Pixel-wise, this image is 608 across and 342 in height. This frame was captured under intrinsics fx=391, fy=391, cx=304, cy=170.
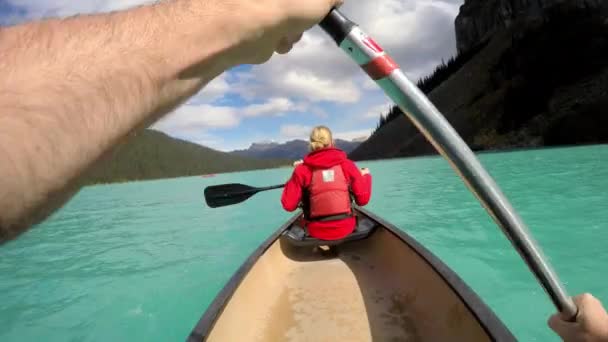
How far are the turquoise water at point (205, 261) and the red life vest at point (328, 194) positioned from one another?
9.93 feet

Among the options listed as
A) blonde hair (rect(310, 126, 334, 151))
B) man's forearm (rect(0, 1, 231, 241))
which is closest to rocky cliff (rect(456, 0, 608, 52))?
blonde hair (rect(310, 126, 334, 151))

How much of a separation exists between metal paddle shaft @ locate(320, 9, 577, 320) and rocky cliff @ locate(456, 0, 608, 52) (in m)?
94.2

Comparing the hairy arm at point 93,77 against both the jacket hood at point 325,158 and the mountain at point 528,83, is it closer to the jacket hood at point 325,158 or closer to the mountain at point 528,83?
the jacket hood at point 325,158

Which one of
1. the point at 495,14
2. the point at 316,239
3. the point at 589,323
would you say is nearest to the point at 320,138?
the point at 316,239

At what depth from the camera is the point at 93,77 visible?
0.86 m

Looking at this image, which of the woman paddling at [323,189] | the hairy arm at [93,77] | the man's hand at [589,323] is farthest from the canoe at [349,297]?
the hairy arm at [93,77]

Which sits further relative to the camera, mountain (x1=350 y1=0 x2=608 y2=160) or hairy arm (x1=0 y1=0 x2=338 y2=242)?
mountain (x1=350 y1=0 x2=608 y2=160)

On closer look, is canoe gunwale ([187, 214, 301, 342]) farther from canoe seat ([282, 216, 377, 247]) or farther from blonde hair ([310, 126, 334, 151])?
blonde hair ([310, 126, 334, 151])

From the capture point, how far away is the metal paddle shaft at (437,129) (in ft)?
4.42

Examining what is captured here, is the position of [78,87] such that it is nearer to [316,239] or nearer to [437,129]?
[437,129]

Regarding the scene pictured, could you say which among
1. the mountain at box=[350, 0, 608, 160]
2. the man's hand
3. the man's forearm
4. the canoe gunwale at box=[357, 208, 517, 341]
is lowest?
the canoe gunwale at box=[357, 208, 517, 341]

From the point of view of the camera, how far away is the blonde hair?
6.71 m

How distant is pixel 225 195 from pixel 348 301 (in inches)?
131

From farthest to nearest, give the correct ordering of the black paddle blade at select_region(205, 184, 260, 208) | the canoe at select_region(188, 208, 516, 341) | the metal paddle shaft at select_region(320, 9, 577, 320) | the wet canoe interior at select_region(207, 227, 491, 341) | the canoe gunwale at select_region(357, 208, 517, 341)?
1. the black paddle blade at select_region(205, 184, 260, 208)
2. the wet canoe interior at select_region(207, 227, 491, 341)
3. the canoe at select_region(188, 208, 516, 341)
4. the canoe gunwale at select_region(357, 208, 517, 341)
5. the metal paddle shaft at select_region(320, 9, 577, 320)
